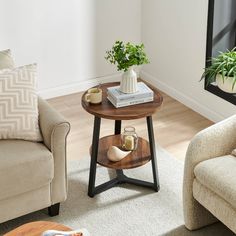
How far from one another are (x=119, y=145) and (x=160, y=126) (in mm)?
833

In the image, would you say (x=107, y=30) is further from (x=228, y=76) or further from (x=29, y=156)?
(x=29, y=156)

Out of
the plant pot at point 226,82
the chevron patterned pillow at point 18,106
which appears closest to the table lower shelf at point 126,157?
the chevron patterned pillow at point 18,106

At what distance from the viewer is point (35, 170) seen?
2600mm

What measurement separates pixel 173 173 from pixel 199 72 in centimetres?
103

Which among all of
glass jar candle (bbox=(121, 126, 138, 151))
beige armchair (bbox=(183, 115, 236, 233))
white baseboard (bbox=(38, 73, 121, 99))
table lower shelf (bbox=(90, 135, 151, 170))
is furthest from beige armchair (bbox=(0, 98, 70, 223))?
white baseboard (bbox=(38, 73, 121, 99))

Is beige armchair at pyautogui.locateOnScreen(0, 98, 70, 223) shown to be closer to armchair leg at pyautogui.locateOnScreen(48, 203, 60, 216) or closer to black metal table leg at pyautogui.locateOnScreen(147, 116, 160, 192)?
armchair leg at pyautogui.locateOnScreen(48, 203, 60, 216)

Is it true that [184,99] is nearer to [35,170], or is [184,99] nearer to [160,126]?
[160,126]

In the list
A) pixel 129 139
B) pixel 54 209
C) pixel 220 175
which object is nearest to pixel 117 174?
pixel 129 139

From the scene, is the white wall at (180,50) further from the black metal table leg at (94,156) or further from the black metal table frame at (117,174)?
the black metal table leg at (94,156)

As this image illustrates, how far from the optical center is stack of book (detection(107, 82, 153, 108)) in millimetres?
2855

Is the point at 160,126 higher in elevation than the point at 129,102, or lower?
lower

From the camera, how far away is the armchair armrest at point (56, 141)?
265 cm

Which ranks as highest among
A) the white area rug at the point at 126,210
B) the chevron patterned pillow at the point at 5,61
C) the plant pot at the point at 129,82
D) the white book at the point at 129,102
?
the chevron patterned pillow at the point at 5,61

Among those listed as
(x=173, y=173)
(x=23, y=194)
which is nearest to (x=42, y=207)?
(x=23, y=194)
